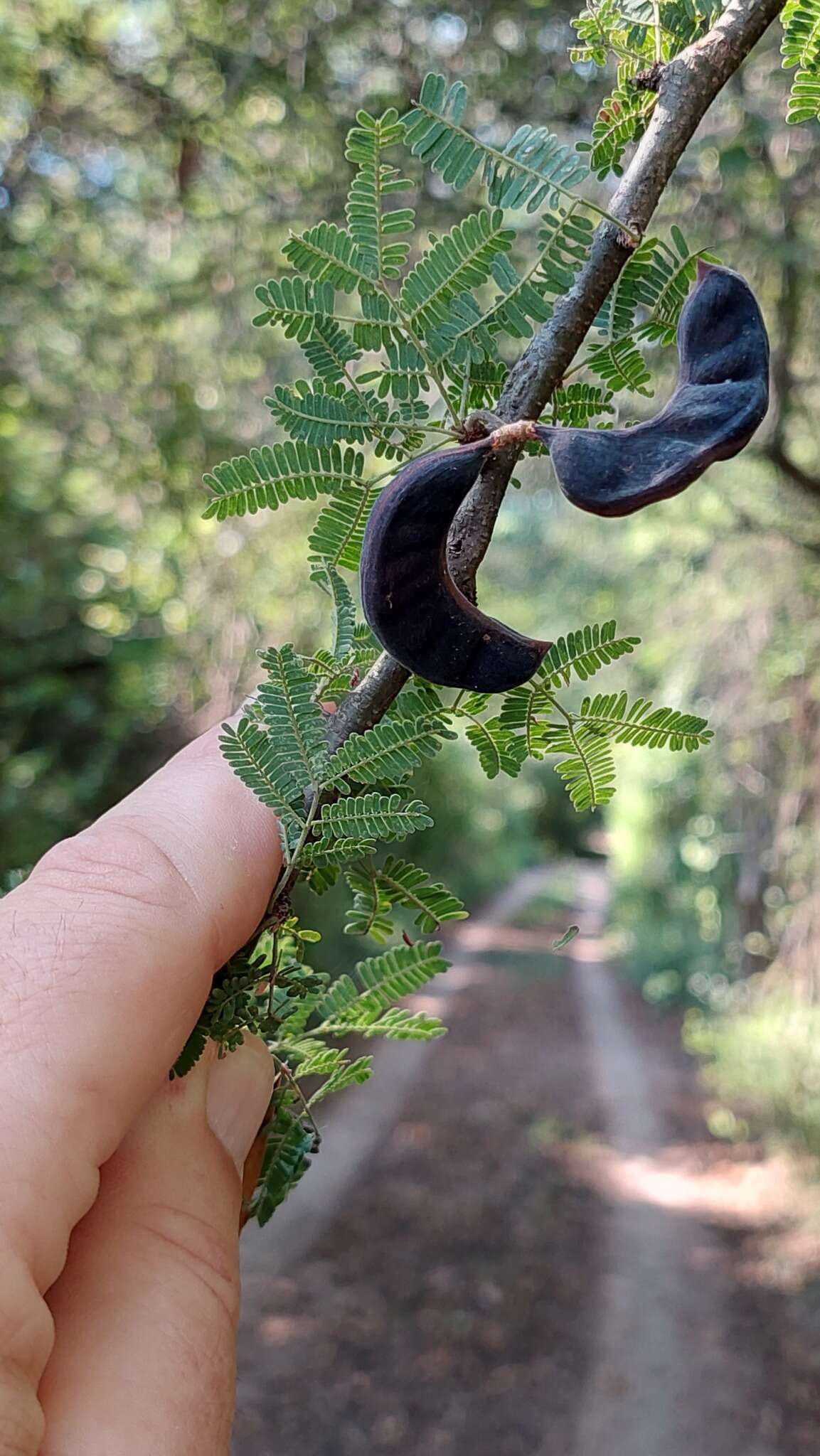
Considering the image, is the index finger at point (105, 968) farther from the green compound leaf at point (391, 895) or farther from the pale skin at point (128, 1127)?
the green compound leaf at point (391, 895)

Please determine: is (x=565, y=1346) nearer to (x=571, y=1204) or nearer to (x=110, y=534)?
(x=571, y=1204)

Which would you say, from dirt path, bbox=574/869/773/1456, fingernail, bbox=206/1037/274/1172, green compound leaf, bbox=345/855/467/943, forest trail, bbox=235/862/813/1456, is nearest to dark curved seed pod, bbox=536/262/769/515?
green compound leaf, bbox=345/855/467/943

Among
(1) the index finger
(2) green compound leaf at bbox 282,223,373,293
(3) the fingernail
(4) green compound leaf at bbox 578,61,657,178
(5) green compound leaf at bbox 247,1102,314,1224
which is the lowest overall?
(5) green compound leaf at bbox 247,1102,314,1224

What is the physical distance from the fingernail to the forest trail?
13.8ft

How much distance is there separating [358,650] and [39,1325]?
2.12 ft

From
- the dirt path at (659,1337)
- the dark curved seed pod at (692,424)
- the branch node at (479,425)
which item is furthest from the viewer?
the dirt path at (659,1337)

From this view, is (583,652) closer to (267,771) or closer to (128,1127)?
(267,771)

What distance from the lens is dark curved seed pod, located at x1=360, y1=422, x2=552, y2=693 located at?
744 millimetres

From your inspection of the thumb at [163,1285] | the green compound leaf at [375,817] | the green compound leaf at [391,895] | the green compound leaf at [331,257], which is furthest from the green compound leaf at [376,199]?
the thumb at [163,1285]

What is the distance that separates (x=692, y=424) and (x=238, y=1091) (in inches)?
32.5

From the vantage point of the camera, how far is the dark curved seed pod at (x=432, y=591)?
0.74 metres

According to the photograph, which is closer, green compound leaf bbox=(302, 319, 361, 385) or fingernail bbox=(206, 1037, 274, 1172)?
green compound leaf bbox=(302, 319, 361, 385)

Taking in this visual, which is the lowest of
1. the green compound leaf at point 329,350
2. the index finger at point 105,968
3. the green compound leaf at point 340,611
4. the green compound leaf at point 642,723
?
the index finger at point 105,968

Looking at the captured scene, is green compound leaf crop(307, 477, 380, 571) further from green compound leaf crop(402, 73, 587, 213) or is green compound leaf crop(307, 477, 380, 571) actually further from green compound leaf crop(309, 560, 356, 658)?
green compound leaf crop(402, 73, 587, 213)
